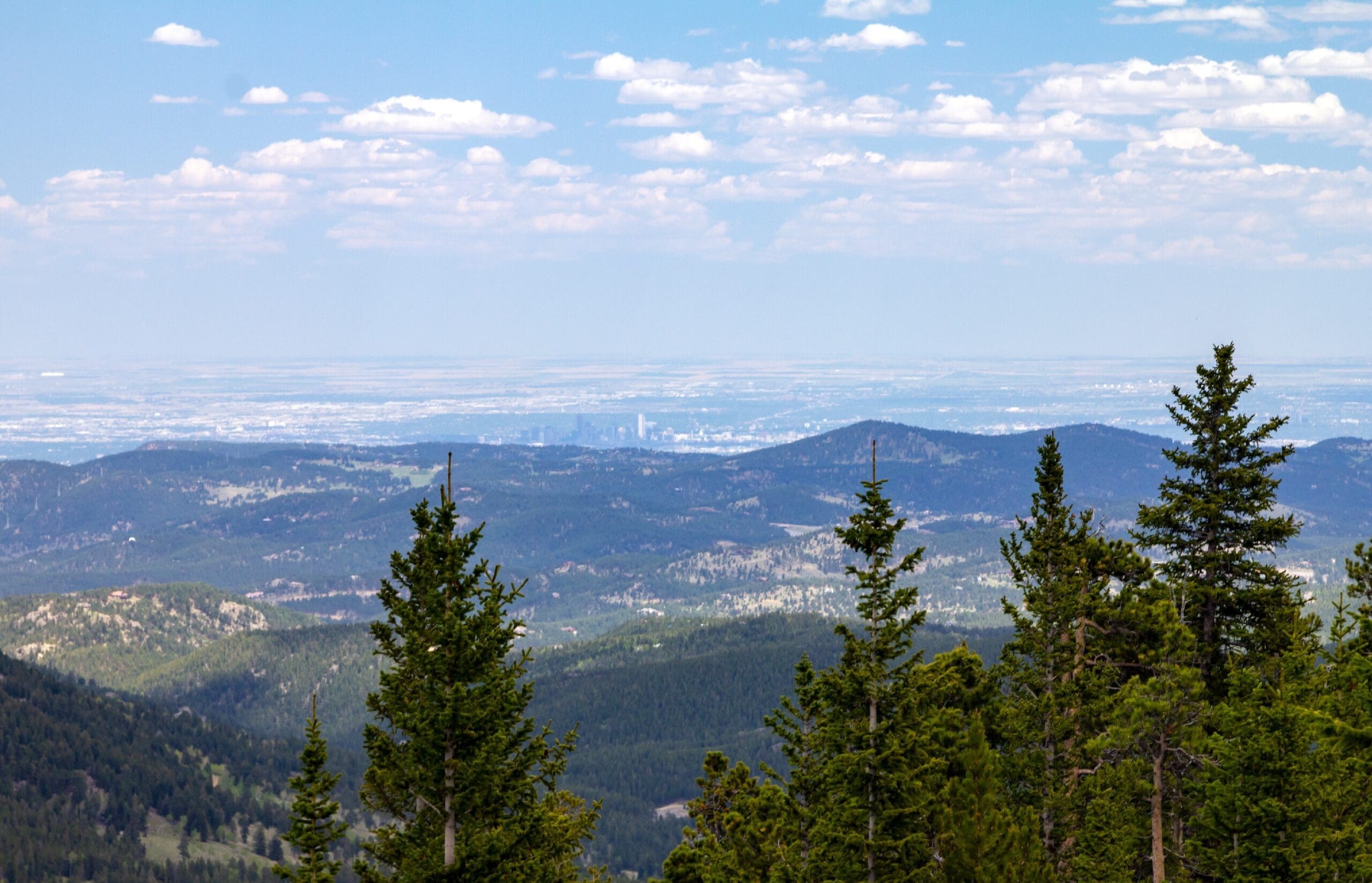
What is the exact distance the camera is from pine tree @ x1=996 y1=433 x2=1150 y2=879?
146ft

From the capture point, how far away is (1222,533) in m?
50.4

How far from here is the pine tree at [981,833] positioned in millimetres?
39094

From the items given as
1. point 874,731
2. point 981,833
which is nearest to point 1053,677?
point 981,833

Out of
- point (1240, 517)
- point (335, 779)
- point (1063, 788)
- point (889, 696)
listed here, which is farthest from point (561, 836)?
point (1240, 517)

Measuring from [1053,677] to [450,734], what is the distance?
20348 mm

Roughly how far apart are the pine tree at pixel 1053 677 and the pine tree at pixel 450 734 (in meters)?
16.2

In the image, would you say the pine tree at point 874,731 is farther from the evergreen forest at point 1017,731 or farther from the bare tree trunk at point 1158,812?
the bare tree trunk at point 1158,812

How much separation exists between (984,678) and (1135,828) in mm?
8534

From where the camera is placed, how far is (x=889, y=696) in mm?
36625

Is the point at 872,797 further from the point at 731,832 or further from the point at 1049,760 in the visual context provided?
the point at 731,832

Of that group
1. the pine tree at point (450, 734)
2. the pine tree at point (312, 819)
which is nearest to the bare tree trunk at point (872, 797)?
the pine tree at point (450, 734)

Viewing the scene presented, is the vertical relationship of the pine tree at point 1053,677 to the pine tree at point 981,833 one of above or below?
above

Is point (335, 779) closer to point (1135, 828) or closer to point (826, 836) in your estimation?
point (826, 836)

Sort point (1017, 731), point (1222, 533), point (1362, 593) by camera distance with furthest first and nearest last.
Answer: point (1222, 533) < point (1362, 593) < point (1017, 731)
